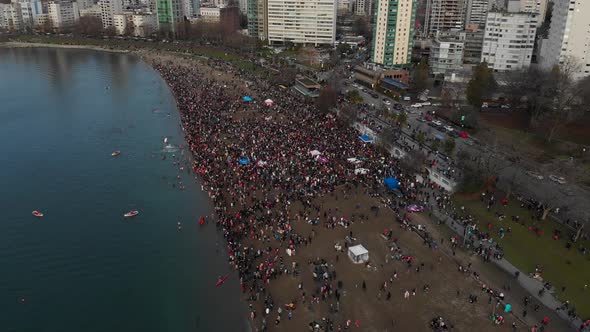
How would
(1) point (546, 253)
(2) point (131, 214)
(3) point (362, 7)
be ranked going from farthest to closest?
(3) point (362, 7) < (2) point (131, 214) < (1) point (546, 253)

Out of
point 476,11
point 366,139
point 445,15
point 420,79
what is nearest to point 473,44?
point 420,79

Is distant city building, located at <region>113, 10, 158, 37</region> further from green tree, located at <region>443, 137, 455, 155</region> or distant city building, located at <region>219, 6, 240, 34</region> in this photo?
green tree, located at <region>443, 137, 455, 155</region>

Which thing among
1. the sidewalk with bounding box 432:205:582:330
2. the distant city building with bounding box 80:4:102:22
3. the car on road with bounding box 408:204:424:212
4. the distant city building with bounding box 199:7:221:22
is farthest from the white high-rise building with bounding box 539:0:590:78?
the distant city building with bounding box 80:4:102:22

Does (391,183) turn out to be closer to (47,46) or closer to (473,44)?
(473,44)

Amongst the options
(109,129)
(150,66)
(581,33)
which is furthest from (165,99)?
(581,33)

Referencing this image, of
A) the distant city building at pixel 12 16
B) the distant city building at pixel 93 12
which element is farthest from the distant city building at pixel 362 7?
the distant city building at pixel 12 16

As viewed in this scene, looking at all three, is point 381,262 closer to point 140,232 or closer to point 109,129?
point 140,232
